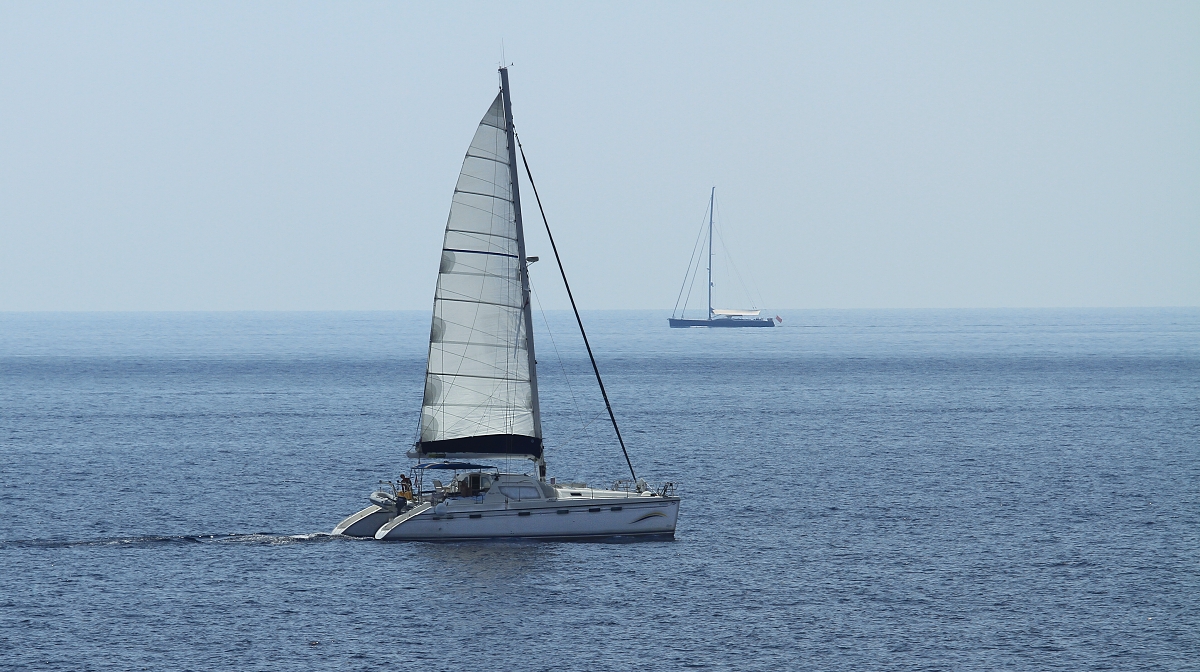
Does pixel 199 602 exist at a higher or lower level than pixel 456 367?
lower

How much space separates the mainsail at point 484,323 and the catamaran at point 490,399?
0.05m

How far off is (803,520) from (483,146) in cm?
2636

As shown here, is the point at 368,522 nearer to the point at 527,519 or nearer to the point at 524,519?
the point at 524,519

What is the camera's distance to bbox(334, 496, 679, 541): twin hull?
192 feet

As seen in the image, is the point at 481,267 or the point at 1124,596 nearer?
the point at 1124,596

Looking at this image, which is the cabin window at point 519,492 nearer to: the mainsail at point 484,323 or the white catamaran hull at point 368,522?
the mainsail at point 484,323

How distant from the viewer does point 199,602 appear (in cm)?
5031

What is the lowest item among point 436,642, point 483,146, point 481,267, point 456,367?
point 436,642

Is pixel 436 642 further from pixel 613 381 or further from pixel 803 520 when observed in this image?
pixel 613 381

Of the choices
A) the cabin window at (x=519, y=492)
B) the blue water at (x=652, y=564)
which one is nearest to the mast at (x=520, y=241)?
the cabin window at (x=519, y=492)

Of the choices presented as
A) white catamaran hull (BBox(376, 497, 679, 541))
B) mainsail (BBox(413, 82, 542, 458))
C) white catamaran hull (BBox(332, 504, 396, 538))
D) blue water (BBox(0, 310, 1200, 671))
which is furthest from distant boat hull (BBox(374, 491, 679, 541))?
mainsail (BBox(413, 82, 542, 458))

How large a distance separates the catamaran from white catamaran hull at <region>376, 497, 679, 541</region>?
0.15 feet

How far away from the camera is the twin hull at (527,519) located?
58375 mm

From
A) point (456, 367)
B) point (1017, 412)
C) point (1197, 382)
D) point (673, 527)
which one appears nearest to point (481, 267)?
point (456, 367)
